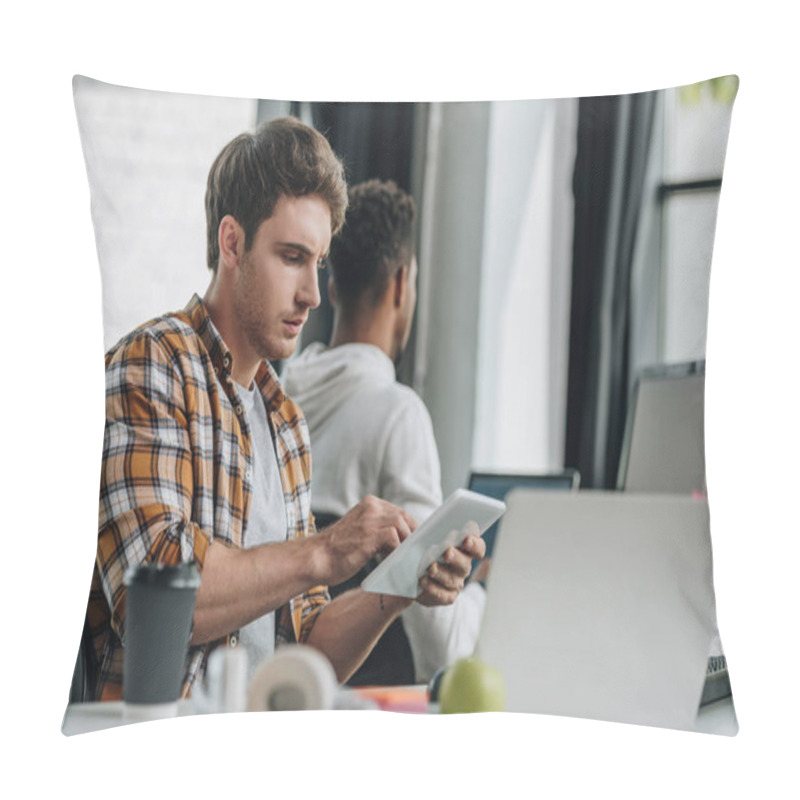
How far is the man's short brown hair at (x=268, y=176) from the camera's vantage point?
185 centimetres

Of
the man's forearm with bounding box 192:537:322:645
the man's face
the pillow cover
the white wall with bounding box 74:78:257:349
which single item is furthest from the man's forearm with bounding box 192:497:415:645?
the white wall with bounding box 74:78:257:349

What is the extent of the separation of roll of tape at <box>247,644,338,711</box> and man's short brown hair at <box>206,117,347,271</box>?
1.99 ft

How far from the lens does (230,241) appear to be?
1861mm

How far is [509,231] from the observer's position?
1.86 meters

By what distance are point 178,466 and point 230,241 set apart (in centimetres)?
36

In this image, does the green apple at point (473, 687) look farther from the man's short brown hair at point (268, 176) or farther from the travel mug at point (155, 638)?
the man's short brown hair at point (268, 176)

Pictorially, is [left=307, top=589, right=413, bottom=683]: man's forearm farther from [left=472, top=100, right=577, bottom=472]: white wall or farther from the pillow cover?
[left=472, top=100, right=577, bottom=472]: white wall

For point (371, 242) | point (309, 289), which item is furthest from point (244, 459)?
point (371, 242)

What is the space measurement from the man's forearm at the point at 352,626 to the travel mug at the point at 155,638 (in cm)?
20

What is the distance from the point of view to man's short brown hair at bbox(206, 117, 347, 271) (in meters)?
1.85

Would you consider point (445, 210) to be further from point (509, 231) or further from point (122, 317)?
point (122, 317)

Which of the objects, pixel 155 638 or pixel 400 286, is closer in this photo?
pixel 155 638

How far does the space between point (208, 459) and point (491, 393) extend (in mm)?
438

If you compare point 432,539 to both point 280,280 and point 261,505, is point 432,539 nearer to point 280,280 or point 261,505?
A: point 261,505
